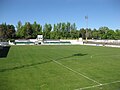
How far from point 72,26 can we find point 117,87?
106548 millimetres

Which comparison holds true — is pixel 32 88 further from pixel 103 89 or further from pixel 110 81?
pixel 110 81

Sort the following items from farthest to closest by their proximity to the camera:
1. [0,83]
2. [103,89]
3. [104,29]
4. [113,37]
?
[104,29] < [113,37] < [0,83] < [103,89]

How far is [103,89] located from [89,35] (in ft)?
364

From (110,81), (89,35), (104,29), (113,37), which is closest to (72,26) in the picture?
(89,35)

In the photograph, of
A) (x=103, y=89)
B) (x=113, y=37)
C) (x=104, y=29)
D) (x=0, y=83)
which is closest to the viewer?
(x=103, y=89)

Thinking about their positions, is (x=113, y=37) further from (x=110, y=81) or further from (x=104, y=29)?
(x=110, y=81)

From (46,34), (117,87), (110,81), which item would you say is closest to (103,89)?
(117,87)

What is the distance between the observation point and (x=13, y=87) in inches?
364

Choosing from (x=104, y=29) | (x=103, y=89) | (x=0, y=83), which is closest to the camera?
(x=103, y=89)

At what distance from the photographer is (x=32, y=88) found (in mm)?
9062

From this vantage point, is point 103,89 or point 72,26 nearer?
point 103,89

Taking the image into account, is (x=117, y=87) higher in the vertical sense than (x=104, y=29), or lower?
lower

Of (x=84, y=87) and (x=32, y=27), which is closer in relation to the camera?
(x=84, y=87)

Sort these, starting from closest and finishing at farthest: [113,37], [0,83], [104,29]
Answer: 1. [0,83]
2. [113,37]
3. [104,29]
